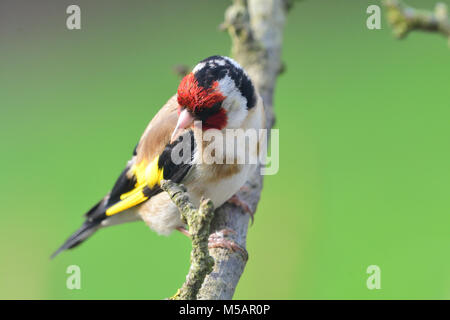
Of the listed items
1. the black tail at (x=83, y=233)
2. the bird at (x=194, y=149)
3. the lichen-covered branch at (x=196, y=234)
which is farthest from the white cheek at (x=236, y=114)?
the black tail at (x=83, y=233)

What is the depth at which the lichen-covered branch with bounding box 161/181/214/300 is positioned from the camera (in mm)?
1193

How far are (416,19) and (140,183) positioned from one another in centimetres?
128

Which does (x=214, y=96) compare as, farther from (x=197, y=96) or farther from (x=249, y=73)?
(x=249, y=73)

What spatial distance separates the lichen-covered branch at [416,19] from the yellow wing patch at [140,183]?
Result: 1.14m

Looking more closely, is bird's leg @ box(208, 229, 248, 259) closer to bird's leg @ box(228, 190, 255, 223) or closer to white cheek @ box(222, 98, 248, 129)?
bird's leg @ box(228, 190, 255, 223)

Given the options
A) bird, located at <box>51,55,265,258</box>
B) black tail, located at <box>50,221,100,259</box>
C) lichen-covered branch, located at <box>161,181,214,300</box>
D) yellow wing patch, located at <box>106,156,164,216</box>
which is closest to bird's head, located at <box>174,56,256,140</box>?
bird, located at <box>51,55,265,258</box>

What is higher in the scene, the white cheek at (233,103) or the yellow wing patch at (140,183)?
the white cheek at (233,103)

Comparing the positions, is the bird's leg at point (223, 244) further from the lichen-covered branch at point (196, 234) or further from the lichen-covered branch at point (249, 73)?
the lichen-covered branch at point (196, 234)

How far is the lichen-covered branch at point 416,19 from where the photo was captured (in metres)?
2.02

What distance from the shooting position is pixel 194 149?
2031 mm

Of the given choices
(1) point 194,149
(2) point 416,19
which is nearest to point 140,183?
(1) point 194,149

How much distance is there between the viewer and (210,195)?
2.07m
